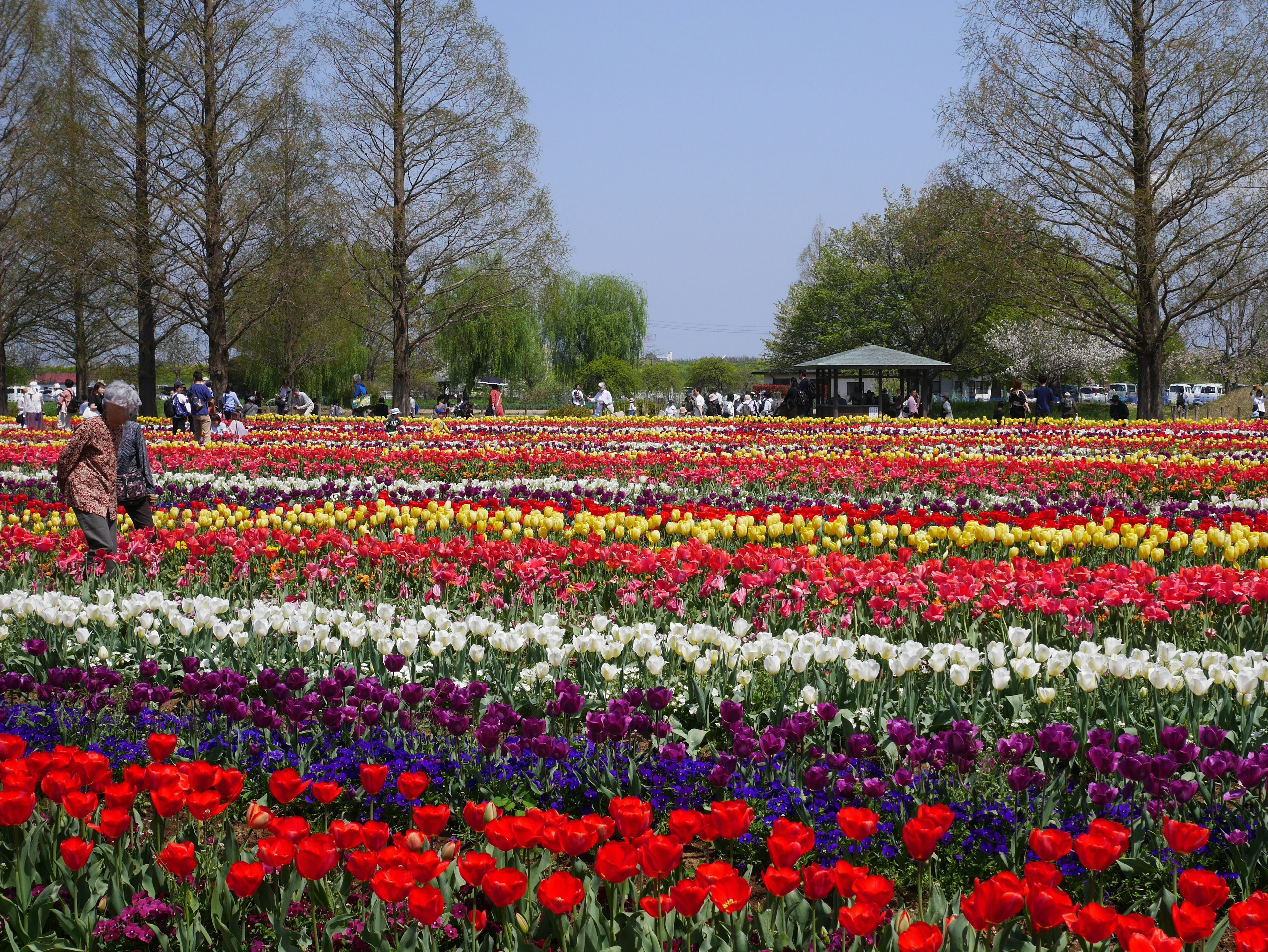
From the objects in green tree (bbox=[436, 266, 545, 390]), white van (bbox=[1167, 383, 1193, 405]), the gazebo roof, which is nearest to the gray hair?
the gazebo roof

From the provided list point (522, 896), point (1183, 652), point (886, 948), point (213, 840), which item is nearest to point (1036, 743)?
point (1183, 652)

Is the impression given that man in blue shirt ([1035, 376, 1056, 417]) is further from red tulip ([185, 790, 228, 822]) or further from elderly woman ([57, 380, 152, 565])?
red tulip ([185, 790, 228, 822])

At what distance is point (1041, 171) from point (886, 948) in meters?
27.8

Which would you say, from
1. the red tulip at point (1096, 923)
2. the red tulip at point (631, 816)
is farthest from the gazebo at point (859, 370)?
the red tulip at point (1096, 923)

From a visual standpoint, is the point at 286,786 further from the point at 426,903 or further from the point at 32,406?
the point at 32,406

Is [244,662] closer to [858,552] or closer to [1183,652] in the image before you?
[1183,652]

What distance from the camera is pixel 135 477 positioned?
24.7ft

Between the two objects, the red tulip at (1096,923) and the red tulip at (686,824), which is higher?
the red tulip at (686,824)

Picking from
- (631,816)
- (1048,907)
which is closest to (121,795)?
(631,816)

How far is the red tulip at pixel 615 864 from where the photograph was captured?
195 centimetres

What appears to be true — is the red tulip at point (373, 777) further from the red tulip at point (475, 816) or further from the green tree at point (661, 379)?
the green tree at point (661, 379)

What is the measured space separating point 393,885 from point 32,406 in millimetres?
27026

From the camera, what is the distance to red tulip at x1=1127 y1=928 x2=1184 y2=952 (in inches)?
67.6

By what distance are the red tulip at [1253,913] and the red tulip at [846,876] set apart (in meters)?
0.63
